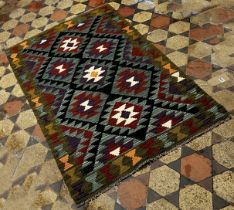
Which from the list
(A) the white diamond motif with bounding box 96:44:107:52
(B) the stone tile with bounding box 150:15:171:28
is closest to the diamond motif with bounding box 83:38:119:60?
(A) the white diamond motif with bounding box 96:44:107:52

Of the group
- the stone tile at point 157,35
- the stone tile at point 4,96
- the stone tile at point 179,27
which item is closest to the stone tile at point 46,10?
the stone tile at point 4,96

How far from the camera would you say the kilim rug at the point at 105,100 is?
3.25 meters

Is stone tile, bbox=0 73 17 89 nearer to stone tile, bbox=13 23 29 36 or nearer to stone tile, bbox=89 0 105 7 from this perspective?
stone tile, bbox=13 23 29 36

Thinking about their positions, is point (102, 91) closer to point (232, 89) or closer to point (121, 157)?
point (121, 157)

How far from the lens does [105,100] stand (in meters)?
3.86

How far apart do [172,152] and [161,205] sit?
54 centimetres

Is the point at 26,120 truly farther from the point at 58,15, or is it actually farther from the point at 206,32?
the point at 206,32

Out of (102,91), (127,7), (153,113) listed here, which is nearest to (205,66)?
(153,113)

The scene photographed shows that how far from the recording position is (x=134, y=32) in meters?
4.72

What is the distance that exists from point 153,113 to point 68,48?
1899 mm

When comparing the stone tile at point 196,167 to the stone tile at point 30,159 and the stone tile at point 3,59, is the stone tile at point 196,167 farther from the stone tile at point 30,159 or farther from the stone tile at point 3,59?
the stone tile at point 3,59

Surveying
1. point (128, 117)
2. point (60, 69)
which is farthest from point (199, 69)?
point (60, 69)

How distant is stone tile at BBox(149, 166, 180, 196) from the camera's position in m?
2.95

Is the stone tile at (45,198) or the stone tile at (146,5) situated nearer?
the stone tile at (45,198)
